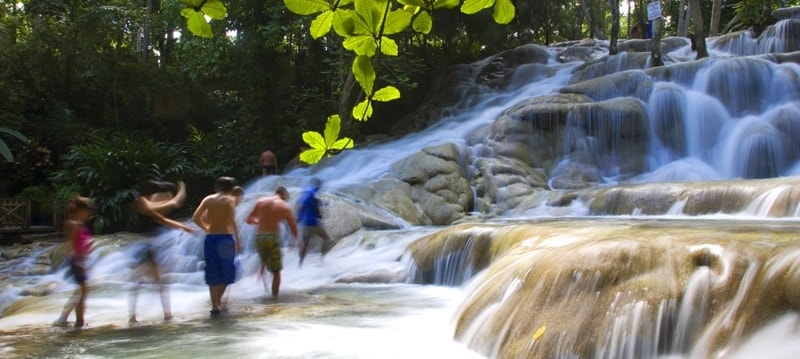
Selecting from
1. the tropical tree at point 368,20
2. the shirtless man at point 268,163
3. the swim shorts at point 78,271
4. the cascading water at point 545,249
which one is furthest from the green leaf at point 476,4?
the shirtless man at point 268,163

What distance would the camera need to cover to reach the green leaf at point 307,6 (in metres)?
1.09

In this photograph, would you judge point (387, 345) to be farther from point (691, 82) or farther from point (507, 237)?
point (691, 82)

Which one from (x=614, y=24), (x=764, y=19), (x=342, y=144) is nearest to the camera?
(x=342, y=144)

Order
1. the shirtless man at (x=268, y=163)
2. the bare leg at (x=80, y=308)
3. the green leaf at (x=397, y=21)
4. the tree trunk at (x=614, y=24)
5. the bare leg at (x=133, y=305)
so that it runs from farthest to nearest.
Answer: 1. the tree trunk at (x=614, y=24)
2. the shirtless man at (x=268, y=163)
3. the bare leg at (x=133, y=305)
4. the bare leg at (x=80, y=308)
5. the green leaf at (x=397, y=21)

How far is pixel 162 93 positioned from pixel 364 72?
22.3 meters

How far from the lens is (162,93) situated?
21922 mm

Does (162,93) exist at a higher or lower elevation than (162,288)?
higher

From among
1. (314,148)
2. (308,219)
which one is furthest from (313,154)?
(308,219)

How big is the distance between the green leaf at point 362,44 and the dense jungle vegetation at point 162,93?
51.6ft

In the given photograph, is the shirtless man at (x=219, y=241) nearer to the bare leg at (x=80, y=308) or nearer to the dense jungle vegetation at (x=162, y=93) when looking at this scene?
the bare leg at (x=80, y=308)

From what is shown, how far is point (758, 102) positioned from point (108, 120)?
18.6 m

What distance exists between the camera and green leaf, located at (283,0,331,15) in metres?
1.09

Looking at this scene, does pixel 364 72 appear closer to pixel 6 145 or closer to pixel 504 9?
pixel 504 9

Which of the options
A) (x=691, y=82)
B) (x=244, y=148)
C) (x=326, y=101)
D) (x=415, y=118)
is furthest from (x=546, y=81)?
(x=244, y=148)
